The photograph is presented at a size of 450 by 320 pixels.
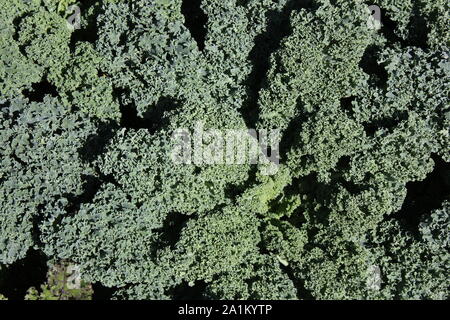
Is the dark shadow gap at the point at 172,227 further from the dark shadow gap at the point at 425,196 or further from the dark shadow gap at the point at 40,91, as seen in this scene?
the dark shadow gap at the point at 425,196

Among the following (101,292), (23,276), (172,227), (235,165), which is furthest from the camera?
(23,276)

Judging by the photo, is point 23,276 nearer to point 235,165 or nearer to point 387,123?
point 235,165

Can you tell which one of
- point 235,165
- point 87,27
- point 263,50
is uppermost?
point 87,27

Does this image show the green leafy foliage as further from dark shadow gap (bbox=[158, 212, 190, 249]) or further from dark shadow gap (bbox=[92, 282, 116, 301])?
dark shadow gap (bbox=[92, 282, 116, 301])

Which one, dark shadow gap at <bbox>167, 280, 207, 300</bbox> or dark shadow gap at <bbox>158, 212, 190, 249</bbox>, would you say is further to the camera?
dark shadow gap at <bbox>167, 280, 207, 300</bbox>

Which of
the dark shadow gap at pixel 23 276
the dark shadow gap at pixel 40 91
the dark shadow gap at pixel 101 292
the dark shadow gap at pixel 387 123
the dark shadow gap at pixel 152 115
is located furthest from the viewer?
the dark shadow gap at pixel 40 91

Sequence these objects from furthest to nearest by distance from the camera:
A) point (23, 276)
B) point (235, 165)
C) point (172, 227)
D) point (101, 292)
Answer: point (23, 276) → point (101, 292) → point (172, 227) → point (235, 165)

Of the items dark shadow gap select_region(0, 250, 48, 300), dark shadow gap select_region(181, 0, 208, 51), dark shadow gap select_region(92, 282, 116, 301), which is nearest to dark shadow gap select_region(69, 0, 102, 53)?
dark shadow gap select_region(181, 0, 208, 51)

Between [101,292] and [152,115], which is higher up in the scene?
[152,115]

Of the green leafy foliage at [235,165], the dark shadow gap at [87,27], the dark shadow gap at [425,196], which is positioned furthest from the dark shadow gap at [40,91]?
the dark shadow gap at [425,196]

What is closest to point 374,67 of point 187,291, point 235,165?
point 235,165
